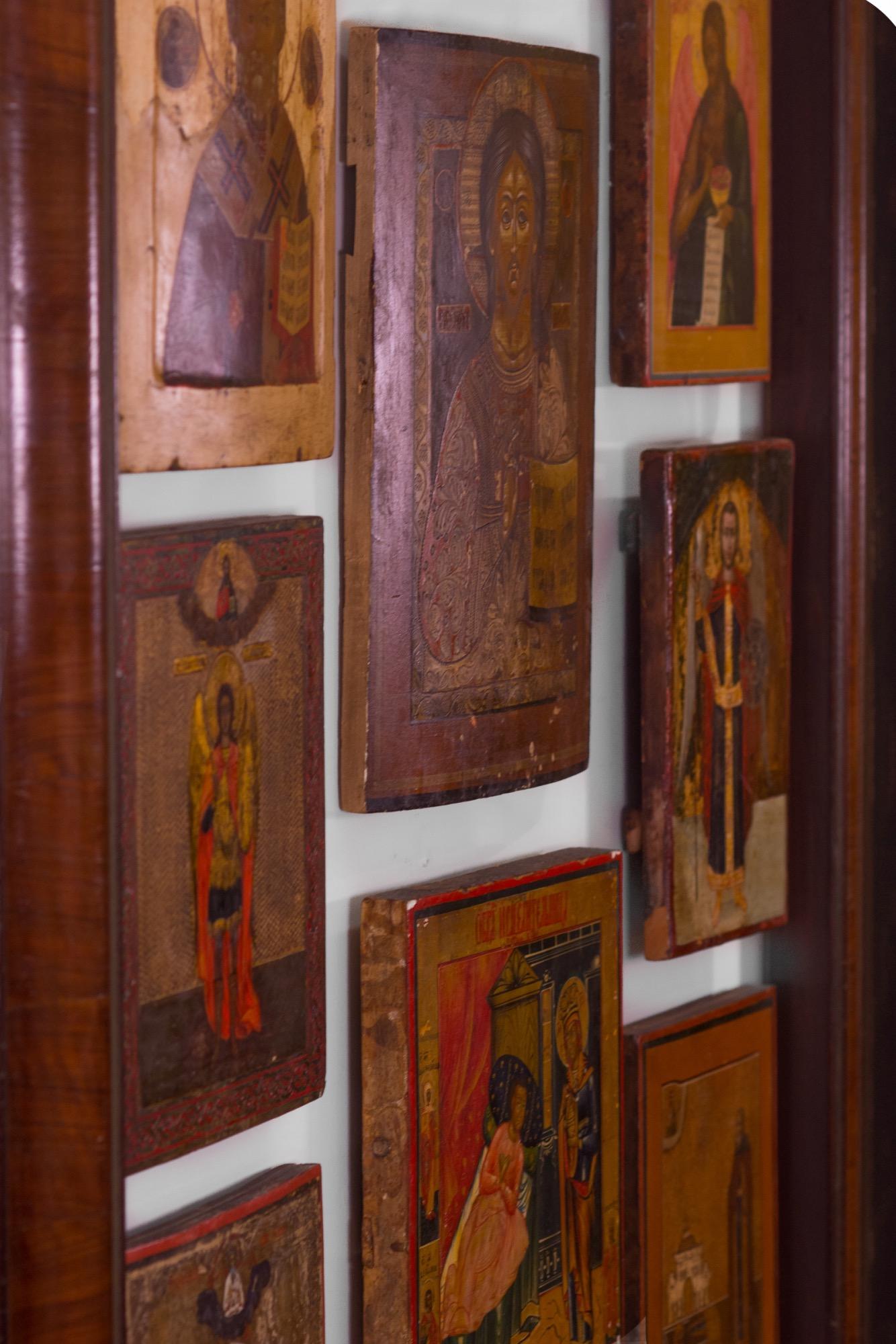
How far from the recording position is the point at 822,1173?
2094 mm

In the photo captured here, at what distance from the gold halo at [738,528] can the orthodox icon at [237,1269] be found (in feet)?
2.52

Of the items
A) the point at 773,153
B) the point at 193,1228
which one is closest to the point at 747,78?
the point at 773,153

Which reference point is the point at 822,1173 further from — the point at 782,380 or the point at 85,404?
the point at 85,404

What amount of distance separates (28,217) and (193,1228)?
30.5 inches

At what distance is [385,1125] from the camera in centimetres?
159

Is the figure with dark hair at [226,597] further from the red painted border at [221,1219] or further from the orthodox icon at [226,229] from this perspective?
Answer: the red painted border at [221,1219]

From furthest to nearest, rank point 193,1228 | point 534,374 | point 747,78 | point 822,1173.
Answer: point 822,1173, point 747,78, point 534,374, point 193,1228

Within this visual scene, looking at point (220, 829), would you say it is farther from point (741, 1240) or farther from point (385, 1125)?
point (741, 1240)

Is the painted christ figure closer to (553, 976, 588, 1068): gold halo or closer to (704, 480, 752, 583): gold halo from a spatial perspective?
(704, 480, 752, 583): gold halo

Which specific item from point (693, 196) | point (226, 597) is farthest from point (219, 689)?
point (693, 196)

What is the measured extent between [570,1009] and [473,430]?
57 cm

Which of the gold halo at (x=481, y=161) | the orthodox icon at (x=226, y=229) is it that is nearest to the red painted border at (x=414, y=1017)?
the orthodox icon at (x=226, y=229)

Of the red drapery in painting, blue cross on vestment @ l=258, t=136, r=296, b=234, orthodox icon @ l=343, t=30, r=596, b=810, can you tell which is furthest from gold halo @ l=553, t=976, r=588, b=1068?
blue cross on vestment @ l=258, t=136, r=296, b=234

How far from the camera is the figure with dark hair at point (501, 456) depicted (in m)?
1.61
